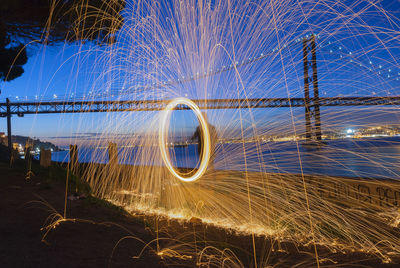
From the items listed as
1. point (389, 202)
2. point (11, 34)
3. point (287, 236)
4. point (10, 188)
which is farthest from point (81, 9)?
point (389, 202)

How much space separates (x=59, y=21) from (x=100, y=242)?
286 inches

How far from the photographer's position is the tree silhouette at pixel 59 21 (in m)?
7.73

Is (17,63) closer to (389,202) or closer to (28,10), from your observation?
(28,10)

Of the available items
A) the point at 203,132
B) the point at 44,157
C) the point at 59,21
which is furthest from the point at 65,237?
the point at 44,157

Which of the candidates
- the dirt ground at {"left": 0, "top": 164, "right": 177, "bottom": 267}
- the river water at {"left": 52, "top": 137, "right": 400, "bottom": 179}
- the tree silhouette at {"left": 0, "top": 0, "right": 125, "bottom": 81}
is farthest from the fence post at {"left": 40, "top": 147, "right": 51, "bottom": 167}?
the dirt ground at {"left": 0, "top": 164, "right": 177, "bottom": 267}

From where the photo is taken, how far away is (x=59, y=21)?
8.20 m

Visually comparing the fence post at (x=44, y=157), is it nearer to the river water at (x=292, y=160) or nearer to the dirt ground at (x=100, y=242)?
the river water at (x=292, y=160)

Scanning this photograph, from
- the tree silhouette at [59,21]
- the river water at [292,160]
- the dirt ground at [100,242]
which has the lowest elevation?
the dirt ground at [100,242]

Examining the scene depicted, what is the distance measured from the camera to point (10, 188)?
6039 millimetres

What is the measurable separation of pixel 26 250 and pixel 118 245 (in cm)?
89

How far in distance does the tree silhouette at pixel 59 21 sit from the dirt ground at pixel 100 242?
502 cm

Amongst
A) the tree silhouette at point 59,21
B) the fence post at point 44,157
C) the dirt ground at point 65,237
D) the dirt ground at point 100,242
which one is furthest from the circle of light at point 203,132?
the fence post at point 44,157

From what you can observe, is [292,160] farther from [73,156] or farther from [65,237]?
[65,237]

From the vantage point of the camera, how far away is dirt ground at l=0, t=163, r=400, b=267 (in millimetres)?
2746
